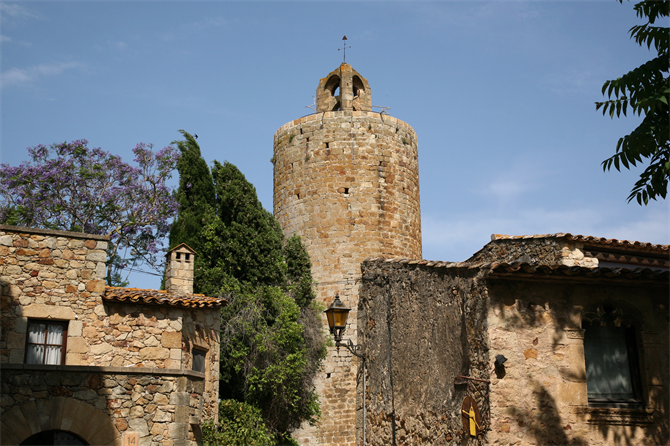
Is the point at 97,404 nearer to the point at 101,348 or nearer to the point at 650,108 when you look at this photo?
the point at 101,348

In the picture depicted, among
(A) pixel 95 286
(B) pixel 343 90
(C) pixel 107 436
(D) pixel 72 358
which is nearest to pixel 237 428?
(D) pixel 72 358

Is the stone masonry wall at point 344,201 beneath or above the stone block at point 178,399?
above

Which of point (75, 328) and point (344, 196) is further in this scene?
point (344, 196)

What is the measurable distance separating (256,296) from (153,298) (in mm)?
5521

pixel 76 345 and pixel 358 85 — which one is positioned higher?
pixel 358 85

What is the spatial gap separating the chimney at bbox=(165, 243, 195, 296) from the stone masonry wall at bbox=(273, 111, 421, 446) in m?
6.25

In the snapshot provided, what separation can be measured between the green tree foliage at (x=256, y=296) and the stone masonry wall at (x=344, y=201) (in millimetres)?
986

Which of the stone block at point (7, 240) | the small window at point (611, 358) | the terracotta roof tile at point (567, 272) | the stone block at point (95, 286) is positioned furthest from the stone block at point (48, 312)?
the small window at point (611, 358)

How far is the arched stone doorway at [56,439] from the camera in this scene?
995 cm

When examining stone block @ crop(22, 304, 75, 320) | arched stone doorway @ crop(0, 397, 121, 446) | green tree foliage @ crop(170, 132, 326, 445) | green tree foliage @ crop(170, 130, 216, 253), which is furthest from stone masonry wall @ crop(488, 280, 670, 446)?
green tree foliage @ crop(170, 130, 216, 253)

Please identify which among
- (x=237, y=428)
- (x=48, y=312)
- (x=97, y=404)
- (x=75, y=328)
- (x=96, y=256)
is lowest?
(x=237, y=428)

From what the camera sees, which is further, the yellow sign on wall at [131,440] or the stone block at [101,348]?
the stone block at [101,348]

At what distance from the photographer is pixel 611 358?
1036 centimetres

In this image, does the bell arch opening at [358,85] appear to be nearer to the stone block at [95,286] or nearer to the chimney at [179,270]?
the chimney at [179,270]
